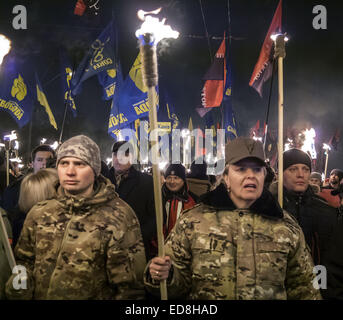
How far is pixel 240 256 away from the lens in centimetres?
253

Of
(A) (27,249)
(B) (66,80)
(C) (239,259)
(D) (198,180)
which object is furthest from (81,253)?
(B) (66,80)

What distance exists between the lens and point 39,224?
2.76 metres

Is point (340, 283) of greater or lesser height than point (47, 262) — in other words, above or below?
below

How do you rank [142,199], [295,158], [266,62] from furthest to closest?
1. [266,62]
2. [142,199]
3. [295,158]

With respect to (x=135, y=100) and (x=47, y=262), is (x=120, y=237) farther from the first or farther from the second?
(x=135, y=100)

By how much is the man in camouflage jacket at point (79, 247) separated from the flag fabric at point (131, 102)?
6.74 metres

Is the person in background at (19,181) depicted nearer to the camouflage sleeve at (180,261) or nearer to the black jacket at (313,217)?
the camouflage sleeve at (180,261)

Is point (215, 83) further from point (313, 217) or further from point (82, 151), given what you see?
point (82, 151)

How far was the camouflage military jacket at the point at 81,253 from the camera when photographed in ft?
8.53

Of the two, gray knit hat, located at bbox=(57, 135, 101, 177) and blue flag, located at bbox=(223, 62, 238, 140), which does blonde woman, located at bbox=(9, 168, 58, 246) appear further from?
blue flag, located at bbox=(223, 62, 238, 140)

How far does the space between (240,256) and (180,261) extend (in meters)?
0.48

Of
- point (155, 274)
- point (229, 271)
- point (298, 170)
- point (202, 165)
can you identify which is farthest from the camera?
→ point (202, 165)

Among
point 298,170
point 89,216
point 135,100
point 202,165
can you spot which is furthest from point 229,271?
point 135,100
